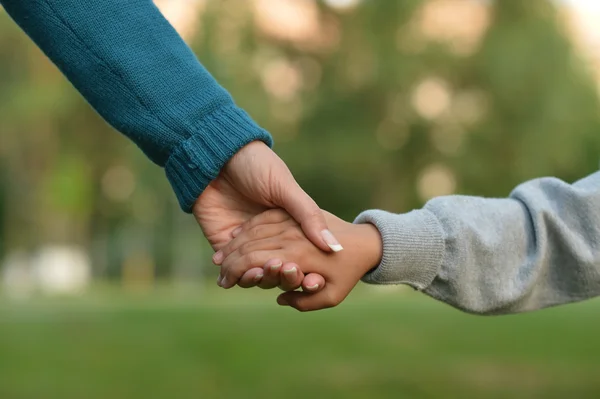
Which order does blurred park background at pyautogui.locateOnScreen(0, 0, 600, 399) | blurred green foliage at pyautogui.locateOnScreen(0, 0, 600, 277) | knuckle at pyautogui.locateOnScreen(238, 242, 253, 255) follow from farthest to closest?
blurred green foliage at pyautogui.locateOnScreen(0, 0, 600, 277) < blurred park background at pyautogui.locateOnScreen(0, 0, 600, 399) < knuckle at pyautogui.locateOnScreen(238, 242, 253, 255)

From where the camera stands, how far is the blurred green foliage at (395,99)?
2070 cm

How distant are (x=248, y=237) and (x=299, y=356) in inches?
158

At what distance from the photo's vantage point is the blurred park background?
19.3ft

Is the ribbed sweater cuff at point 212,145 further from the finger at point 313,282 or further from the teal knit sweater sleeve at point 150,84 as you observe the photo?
the finger at point 313,282

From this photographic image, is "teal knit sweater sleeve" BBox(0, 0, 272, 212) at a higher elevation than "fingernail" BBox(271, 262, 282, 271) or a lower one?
higher

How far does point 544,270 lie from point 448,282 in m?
0.30

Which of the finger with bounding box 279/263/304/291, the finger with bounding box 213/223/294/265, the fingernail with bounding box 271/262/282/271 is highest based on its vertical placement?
the finger with bounding box 213/223/294/265

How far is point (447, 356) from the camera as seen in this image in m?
6.22

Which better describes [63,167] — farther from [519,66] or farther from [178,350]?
[178,350]

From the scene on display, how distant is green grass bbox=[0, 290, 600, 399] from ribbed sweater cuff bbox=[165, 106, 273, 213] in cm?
341

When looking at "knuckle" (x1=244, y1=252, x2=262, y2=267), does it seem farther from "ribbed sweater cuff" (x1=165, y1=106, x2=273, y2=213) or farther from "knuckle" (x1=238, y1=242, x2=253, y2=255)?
"ribbed sweater cuff" (x1=165, y1=106, x2=273, y2=213)

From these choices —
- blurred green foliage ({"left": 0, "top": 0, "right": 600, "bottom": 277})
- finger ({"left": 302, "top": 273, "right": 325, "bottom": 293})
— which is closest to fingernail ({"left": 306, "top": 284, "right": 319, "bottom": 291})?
finger ({"left": 302, "top": 273, "right": 325, "bottom": 293})

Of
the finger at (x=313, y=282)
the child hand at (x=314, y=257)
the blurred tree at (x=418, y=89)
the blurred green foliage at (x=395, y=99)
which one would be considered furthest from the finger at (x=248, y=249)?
the blurred tree at (x=418, y=89)

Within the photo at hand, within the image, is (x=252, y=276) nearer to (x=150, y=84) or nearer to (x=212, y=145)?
(x=212, y=145)
